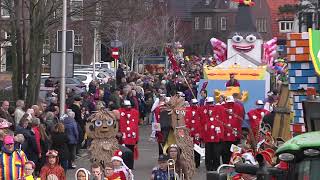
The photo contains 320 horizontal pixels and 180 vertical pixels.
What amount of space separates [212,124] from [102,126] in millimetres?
2952

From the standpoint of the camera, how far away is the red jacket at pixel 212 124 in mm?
20344

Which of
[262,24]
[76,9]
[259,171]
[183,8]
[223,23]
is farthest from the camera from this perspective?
[183,8]

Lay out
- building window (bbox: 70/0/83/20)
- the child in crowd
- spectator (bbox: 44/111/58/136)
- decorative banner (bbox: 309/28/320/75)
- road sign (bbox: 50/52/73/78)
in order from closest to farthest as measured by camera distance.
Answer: decorative banner (bbox: 309/28/320/75) < the child in crowd < spectator (bbox: 44/111/58/136) < road sign (bbox: 50/52/73/78) < building window (bbox: 70/0/83/20)

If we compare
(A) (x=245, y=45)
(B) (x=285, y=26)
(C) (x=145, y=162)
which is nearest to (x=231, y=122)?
(C) (x=145, y=162)

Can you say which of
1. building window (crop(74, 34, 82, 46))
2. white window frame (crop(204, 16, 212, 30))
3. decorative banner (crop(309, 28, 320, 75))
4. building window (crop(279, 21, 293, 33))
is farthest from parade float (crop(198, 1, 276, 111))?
white window frame (crop(204, 16, 212, 30))

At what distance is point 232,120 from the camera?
2031cm

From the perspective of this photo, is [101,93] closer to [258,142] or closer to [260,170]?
[258,142]

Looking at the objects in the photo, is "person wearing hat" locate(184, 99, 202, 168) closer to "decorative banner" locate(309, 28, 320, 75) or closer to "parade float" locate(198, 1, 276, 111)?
"parade float" locate(198, 1, 276, 111)

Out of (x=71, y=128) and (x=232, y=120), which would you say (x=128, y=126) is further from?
(x=232, y=120)

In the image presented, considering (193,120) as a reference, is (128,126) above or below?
below

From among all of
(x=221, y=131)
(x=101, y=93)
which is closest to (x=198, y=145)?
(x=221, y=131)

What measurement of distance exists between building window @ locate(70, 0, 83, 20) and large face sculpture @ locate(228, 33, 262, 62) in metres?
10.4

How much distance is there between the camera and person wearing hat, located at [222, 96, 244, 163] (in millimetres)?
20188

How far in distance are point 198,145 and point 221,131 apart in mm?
1060
